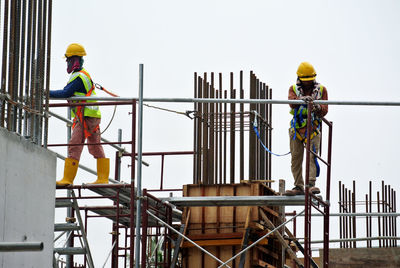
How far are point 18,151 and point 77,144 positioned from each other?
376 cm

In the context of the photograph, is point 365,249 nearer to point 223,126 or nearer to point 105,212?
point 223,126

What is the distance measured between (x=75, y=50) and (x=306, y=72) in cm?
400

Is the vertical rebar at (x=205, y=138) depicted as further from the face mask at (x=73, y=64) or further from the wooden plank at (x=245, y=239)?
the face mask at (x=73, y=64)

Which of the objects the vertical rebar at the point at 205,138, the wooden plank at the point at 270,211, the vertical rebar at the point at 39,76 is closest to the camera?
the vertical rebar at the point at 39,76

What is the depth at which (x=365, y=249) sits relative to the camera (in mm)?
25672

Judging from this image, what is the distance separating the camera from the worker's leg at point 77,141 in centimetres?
1652

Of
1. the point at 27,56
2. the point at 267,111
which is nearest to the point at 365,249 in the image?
the point at 267,111

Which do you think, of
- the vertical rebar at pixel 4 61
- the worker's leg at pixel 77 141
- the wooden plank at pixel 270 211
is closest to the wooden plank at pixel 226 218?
the wooden plank at pixel 270 211

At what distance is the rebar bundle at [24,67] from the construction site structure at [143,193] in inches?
0.5

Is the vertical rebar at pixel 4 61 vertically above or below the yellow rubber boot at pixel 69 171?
above

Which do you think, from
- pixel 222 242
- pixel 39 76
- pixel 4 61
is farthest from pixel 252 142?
pixel 4 61

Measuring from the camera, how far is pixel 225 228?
62.7 feet

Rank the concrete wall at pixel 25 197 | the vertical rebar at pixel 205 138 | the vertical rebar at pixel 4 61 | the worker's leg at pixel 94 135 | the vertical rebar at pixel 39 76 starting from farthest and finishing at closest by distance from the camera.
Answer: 1. the vertical rebar at pixel 205 138
2. the worker's leg at pixel 94 135
3. the vertical rebar at pixel 39 76
4. the vertical rebar at pixel 4 61
5. the concrete wall at pixel 25 197

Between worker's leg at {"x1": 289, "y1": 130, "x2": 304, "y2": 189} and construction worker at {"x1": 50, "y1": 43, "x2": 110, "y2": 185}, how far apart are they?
3.13m
